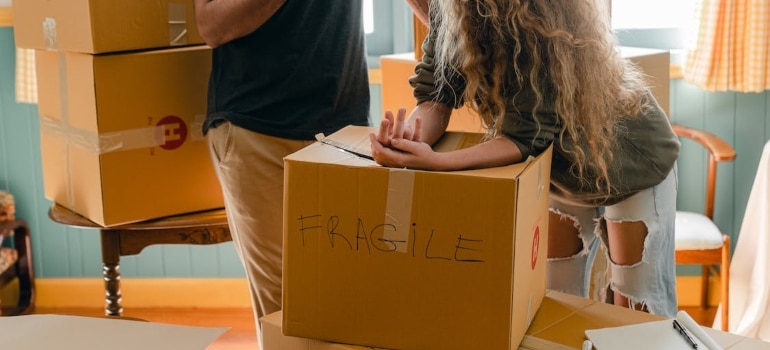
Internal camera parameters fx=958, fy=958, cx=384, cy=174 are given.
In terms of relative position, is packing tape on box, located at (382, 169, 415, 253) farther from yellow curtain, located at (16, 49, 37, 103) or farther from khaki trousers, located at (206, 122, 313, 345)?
yellow curtain, located at (16, 49, 37, 103)

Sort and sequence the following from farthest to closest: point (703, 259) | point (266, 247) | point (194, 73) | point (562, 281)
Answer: point (703, 259)
point (194, 73)
point (266, 247)
point (562, 281)

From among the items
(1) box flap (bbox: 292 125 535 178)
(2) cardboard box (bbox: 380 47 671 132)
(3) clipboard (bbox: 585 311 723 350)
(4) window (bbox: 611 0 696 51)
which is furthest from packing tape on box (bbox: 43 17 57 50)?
(4) window (bbox: 611 0 696 51)

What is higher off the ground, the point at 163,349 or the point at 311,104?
the point at 311,104

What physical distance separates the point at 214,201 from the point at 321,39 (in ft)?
1.72

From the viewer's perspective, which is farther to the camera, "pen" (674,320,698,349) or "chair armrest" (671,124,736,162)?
"chair armrest" (671,124,736,162)

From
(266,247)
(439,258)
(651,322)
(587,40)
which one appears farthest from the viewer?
(266,247)

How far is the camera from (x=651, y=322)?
4.34 ft

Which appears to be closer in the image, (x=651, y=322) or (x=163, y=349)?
(x=163, y=349)

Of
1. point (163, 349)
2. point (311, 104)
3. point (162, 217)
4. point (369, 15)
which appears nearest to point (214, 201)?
point (162, 217)

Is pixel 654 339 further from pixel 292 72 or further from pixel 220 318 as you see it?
pixel 220 318

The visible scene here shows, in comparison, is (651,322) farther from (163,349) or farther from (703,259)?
(703,259)

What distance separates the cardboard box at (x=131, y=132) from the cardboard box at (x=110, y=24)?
0.03 meters

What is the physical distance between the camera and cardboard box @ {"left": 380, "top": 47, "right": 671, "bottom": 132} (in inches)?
85.3

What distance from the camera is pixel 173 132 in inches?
82.4
